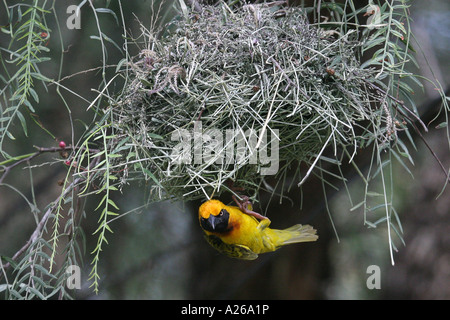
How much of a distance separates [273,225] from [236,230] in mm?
418

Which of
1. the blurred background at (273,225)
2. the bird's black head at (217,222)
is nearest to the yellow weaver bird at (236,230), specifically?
the bird's black head at (217,222)

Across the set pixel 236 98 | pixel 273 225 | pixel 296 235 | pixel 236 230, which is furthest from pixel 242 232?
pixel 273 225

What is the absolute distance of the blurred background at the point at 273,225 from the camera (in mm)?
1427

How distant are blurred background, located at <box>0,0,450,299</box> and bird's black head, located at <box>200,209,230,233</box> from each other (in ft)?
1.54

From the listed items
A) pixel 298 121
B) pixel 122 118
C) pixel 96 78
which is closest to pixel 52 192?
pixel 96 78

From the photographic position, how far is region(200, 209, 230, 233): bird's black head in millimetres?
839

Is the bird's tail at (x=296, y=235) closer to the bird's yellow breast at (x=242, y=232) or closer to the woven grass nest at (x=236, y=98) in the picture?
the bird's yellow breast at (x=242, y=232)

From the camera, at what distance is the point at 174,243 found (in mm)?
1611

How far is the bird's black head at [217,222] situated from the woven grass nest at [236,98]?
0.20ft

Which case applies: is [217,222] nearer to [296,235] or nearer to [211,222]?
[211,222]

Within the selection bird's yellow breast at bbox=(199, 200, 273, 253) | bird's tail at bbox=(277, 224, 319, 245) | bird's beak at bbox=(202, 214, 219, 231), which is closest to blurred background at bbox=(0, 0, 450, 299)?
bird's tail at bbox=(277, 224, 319, 245)

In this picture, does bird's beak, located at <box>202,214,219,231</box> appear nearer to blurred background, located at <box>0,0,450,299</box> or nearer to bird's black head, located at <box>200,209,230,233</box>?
bird's black head, located at <box>200,209,230,233</box>

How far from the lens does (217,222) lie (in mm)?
847

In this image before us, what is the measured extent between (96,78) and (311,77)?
3.20 ft
